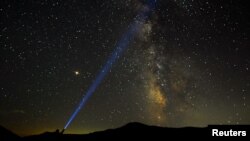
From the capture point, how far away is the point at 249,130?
17078 mm

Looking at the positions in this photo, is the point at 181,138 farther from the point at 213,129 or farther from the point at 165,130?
the point at 213,129

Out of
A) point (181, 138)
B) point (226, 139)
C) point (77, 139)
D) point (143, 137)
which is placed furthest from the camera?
point (77, 139)

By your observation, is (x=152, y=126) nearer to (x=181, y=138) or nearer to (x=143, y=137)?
(x=143, y=137)

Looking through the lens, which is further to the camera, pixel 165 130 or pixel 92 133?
pixel 92 133

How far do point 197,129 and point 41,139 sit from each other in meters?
26.9

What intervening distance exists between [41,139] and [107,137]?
42.6 ft

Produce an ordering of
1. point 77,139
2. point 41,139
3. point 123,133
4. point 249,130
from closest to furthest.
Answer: point 249,130, point 123,133, point 77,139, point 41,139

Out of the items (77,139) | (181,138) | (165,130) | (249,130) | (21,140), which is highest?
(249,130)

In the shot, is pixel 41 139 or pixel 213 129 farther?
pixel 41 139

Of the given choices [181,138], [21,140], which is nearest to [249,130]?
[181,138]

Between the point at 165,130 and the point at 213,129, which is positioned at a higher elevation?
the point at 213,129

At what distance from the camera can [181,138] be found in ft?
105

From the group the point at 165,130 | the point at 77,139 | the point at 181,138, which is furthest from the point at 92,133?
the point at 181,138

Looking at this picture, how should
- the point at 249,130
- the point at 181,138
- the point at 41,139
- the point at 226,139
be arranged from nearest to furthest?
the point at 226,139 < the point at 249,130 < the point at 181,138 < the point at 41,139
